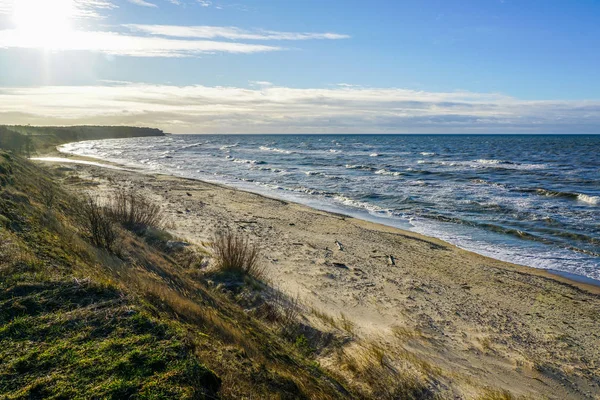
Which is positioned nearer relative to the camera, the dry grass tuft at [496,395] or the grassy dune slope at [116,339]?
the grassy dune slope at [116,339]

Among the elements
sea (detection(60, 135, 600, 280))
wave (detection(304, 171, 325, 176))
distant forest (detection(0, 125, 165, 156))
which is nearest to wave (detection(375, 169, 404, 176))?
sea (detection(60, 135, 600, 280))

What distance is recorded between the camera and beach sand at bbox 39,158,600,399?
620 cm

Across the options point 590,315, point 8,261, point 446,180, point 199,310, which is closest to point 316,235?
point 590,315

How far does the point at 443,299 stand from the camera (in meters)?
8.84

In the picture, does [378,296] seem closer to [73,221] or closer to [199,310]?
[199,310]

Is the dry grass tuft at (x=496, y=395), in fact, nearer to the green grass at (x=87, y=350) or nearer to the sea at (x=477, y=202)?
the green grass at (x=87, y=350)

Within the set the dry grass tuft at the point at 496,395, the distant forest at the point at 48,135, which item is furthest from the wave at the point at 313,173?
the dry grass tuft at the point at 496,395

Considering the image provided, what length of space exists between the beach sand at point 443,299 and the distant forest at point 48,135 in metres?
28.0

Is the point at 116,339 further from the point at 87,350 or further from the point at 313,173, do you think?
the point at 313,173

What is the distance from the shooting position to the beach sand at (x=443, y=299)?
6195 mm

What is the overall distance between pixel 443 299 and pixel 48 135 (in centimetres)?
8547

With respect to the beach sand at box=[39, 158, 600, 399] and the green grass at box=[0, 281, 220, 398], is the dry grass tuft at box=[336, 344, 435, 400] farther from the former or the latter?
the green grass at box=[0, 281, 220, 398]

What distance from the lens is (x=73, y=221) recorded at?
786 cm

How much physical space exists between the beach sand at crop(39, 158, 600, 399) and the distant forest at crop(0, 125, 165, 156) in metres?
28.0
